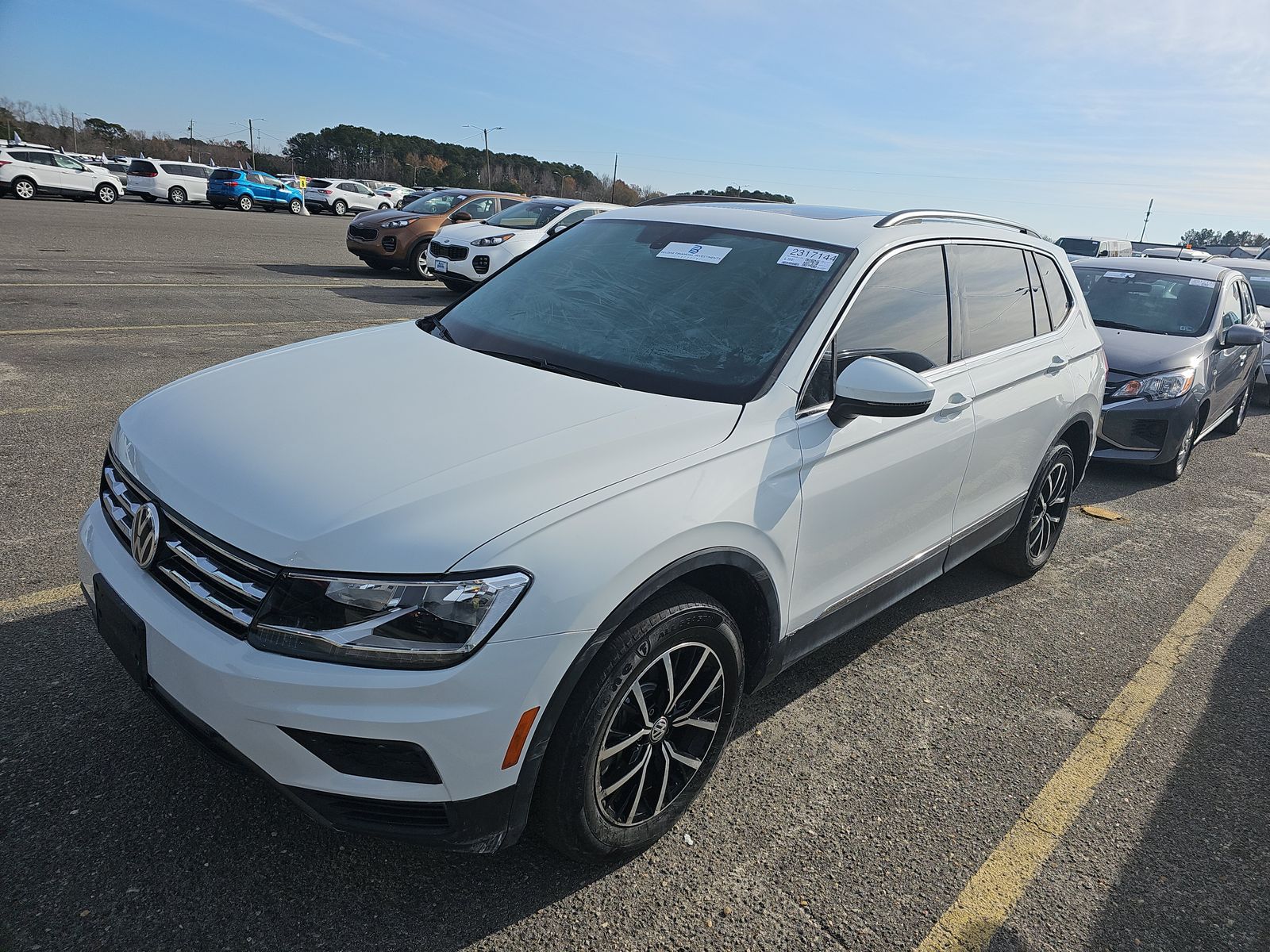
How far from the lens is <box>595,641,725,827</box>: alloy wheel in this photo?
239 cm

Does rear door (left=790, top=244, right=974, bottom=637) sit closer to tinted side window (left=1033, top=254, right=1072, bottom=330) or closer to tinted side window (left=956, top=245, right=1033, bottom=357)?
tinted side window (left=956, top=245, right=1033, bottom=357)

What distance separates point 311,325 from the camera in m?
10.3

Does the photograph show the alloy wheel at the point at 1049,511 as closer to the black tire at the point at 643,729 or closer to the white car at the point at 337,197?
the black tire at the point at 643,729

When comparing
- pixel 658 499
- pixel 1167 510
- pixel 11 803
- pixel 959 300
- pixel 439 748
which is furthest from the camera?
pixel 1167 510

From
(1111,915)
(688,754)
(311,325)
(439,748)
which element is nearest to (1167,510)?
(1111,915)

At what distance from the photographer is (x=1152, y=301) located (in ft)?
26.1

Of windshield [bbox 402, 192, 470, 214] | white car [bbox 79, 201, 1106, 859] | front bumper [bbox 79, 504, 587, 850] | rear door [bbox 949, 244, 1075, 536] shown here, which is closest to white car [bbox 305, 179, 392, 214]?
windshield [bbox 402, 192, 470, 214]

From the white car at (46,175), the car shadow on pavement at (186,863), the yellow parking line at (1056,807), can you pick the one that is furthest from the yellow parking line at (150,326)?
the white car at (46,175)

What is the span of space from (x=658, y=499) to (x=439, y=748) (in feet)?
2.66

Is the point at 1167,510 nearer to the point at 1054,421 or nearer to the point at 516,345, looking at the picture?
the point at 1054,421

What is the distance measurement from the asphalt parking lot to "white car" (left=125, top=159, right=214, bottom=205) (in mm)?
35000

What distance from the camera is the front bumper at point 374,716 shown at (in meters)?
1.97

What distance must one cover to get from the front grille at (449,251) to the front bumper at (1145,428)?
9.92 metres

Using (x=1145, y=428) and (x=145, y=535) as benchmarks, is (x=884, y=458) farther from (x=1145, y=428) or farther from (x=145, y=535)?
(x=1145, y=428)
